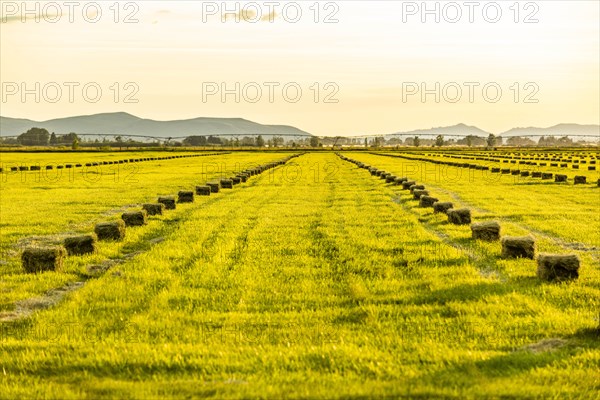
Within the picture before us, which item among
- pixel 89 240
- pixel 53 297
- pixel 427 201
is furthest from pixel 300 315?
pixel 427 201

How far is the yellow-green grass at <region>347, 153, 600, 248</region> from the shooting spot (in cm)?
2138

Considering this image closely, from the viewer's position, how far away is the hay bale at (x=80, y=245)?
17109mm

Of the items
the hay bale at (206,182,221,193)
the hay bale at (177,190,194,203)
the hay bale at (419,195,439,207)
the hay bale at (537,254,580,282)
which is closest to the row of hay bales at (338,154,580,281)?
the hay bale at (537,254,580,282)

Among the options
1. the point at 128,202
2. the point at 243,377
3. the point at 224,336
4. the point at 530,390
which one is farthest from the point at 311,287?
the point at 128,202

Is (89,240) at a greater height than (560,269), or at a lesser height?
greater

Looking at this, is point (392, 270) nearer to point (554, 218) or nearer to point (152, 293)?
point (152, 293)

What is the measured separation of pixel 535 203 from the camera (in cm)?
3075

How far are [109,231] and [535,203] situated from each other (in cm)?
A: 1883

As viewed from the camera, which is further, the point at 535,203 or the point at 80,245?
the point at 535,203

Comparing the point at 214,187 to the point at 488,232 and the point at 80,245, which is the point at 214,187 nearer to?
the point at 80,245

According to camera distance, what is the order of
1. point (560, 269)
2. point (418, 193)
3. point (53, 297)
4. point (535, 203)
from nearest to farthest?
1. point (53, 297)
2. point (560, 269)
3. point (535, 203)
4. point (418, 193)

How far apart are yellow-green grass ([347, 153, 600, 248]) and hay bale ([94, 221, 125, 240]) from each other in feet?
38.5

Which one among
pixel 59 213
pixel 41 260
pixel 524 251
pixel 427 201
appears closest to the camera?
pixel 41 260

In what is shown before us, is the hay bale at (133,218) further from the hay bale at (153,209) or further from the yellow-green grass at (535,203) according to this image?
the yellow-green grass at (535,203)
